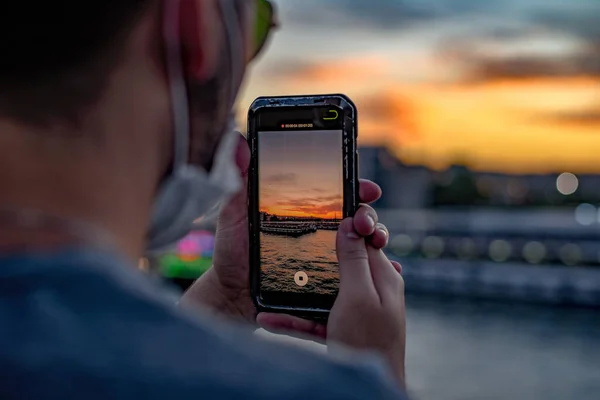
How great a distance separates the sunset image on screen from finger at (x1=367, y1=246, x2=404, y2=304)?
31 centimetres

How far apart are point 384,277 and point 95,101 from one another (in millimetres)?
469

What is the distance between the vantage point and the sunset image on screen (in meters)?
1.37

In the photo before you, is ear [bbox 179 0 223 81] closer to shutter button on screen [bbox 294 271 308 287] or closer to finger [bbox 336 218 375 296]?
finger [bbox 336 218 375 296]

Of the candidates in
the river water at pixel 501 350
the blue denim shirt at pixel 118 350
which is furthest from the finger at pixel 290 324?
the river water at pixel 501 350

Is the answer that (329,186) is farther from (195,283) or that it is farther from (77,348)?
(77,348)

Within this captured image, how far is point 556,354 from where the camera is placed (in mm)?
28953

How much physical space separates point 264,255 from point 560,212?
145 feet

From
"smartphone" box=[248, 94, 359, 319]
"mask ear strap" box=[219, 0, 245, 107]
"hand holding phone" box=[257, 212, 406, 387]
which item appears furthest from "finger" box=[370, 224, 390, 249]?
"mask ear strap" box=[219, 0, 245, 107]

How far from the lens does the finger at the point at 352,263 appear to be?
0.96 m

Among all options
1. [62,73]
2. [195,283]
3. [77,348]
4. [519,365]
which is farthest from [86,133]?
[519,365]

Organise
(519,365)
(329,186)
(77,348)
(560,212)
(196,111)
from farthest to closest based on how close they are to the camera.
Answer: (560,212) → (519,365) → (329,186) → (196,111) → (77,348)

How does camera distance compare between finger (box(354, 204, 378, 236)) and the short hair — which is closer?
the short hair

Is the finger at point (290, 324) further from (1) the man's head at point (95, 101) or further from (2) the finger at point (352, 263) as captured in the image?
(1) the man's head at point (95, 101)

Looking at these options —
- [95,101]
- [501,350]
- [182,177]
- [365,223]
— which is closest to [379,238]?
[365,223]
